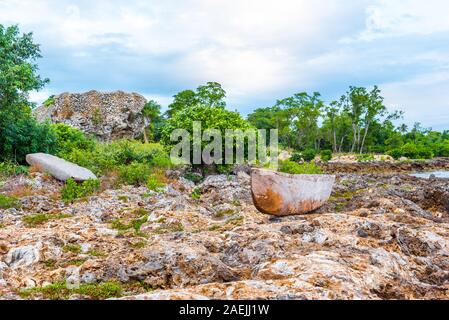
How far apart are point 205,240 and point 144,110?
108 feet

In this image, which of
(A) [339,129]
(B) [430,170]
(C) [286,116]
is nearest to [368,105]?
(A) [339,129]

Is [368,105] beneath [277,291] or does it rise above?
above

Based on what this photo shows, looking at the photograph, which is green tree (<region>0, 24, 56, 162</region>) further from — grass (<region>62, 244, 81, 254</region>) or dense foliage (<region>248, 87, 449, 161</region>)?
dense foliage (<region>248, 87, 449, 161</region>)

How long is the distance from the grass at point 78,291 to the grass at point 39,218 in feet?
15.7

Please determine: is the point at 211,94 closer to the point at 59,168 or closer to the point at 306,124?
the point at 306,124

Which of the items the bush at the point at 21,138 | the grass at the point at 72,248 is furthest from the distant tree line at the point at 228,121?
the grass at the point at 72,248

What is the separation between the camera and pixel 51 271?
6715mm

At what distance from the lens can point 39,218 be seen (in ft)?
35.8

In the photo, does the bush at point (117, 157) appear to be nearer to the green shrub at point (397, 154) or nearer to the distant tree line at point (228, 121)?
the distant tree line at point (228, 121)

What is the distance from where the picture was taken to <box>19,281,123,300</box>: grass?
5.57m

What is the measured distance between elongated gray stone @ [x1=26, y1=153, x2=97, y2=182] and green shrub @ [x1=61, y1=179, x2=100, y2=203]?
3.72 feet

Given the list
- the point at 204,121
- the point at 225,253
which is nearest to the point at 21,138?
the point at 204,121

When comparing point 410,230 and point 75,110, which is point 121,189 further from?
point 75,110

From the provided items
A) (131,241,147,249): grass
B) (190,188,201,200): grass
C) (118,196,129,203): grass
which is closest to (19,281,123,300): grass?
(131,241,147,249): grass
